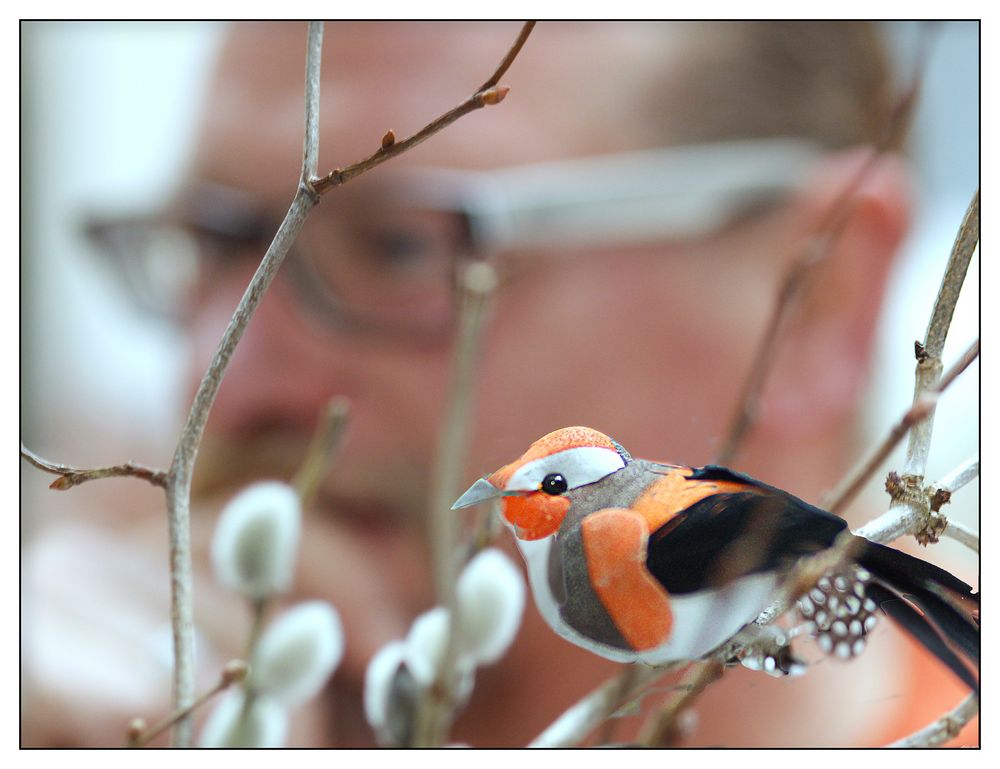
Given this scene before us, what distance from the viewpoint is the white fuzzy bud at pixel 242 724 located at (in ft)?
0.75

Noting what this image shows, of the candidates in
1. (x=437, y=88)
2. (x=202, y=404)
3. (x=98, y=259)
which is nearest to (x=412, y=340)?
(x=437, y=88)

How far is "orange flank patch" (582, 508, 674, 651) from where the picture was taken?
0.46 ft

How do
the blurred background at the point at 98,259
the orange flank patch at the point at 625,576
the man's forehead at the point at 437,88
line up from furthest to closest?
the man's forehead at the point at 437,88
the blurred background at the point at 98,259
the orange flank patch at the point at 625,576

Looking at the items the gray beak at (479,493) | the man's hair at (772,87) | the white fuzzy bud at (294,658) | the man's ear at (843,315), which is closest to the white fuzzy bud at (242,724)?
the white fuzzy bud at (294,658)

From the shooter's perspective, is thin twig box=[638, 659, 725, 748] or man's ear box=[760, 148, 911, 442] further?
man's ear box=[760, 148, 911, 442]

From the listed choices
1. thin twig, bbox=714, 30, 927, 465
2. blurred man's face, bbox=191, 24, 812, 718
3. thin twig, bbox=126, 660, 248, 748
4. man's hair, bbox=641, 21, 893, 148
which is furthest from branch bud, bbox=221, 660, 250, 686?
man's hair, bbox=641, 21, 893, 148

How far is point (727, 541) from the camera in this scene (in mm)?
142

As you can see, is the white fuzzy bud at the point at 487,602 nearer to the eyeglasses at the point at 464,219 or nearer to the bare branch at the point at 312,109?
the bare branch at the point at 312,109

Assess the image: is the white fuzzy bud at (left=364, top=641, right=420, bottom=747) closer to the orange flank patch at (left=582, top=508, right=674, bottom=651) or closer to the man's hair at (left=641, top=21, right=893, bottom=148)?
the orange flank patch at (left=582, top=508, right=674, bottom=651)

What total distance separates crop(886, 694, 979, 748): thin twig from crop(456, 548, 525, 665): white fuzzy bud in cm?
9

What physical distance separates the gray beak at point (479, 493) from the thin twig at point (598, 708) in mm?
42

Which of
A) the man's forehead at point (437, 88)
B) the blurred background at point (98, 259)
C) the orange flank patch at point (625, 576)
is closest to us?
the orange flank patch at point (625, 576)

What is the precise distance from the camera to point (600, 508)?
0.46 feet

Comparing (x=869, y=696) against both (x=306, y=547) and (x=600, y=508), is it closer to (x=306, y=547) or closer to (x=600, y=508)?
(x=600, y=508)
